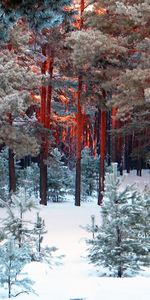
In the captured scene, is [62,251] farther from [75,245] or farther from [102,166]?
[102,166]

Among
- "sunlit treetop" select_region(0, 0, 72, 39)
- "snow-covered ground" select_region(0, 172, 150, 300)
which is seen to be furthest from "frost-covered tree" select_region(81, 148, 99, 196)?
→ "sunlit treetop" select_region(0, 0, 72, 39)

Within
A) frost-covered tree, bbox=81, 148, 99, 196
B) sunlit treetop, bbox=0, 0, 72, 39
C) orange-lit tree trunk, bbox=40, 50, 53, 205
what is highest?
sunlit treetop, bbox=0, 0, 72, 39

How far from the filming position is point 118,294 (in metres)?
6.83

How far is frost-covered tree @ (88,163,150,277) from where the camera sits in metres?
8.86

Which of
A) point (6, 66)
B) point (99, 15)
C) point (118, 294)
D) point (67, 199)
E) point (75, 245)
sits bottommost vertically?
point (67, 199)

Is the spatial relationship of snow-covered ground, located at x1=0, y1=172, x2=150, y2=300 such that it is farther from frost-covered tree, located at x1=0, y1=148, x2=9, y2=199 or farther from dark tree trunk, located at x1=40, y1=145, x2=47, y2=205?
frost-covered tree, located at x1=0, y1=148, x2=9, y2=199

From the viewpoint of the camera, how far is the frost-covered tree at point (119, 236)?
8859 millimetres

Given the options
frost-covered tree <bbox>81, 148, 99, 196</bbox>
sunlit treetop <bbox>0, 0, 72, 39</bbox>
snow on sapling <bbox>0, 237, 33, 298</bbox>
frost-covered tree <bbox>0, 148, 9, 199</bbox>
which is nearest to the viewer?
sunlit treetop <bbox>0, 0, 72, 39</bbox>

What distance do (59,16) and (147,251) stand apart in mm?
5762

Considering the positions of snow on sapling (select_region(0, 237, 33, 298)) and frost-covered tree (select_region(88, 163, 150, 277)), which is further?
frost-covered tree (select_region(88, 163, 150, 277))

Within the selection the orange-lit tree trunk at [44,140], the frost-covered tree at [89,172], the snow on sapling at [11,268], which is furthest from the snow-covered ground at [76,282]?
the frost-covered tree at [89,172]

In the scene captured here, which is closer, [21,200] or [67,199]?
[21,200]

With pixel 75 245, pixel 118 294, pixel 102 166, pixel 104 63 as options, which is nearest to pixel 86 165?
pixel 102 166

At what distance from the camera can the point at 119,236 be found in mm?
8984
